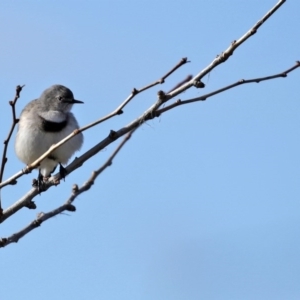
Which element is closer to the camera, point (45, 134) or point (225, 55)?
point (225, 55)

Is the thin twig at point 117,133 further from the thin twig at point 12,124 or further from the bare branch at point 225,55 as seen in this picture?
the thin twig at point 12,124

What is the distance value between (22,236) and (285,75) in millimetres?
2047

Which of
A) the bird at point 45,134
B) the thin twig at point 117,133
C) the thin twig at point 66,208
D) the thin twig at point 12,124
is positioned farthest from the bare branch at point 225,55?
the bird at point 45,134

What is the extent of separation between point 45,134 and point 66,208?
4.67m

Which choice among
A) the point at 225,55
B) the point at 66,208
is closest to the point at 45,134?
the point at 66,208

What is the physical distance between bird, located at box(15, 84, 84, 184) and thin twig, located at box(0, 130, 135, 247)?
405 cm

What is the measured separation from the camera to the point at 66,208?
472cm

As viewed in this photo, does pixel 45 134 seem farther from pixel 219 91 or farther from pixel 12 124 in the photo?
pixel 219 91

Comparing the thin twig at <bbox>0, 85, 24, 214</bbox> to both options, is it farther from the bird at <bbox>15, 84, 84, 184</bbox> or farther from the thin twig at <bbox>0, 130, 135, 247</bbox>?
the bird at <bbox>15, 84, 84, 184</bbox>

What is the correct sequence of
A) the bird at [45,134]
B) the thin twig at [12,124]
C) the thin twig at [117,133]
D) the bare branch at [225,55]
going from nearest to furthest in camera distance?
1. the bare branch at [225,55]
2. the thin twig at [117,133]
3. the thin twig at [12,124]
4. the bird at [45,134]

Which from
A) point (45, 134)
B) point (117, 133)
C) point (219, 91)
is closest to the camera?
point (219, 91)

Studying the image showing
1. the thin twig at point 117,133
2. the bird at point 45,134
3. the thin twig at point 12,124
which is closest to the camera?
the thin twig at point 117,133

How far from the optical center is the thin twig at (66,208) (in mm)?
4672

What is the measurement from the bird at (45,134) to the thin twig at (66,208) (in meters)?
4.05
